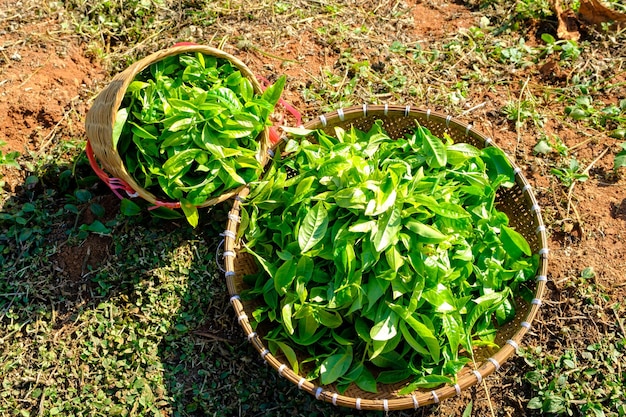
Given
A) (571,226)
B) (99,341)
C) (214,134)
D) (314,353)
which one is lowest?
(99,341)

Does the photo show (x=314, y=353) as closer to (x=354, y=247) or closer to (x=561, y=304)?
(x=354, y=247)

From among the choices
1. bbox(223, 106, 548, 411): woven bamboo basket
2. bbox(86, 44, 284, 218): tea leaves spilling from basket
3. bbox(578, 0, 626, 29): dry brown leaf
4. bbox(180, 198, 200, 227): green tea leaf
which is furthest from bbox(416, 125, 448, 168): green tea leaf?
bbox(578, 0, 626, 29): dry brown leaf

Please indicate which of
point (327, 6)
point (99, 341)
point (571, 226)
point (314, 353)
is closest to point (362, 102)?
point (327, 6)

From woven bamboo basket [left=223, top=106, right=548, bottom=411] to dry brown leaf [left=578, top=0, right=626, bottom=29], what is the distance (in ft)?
3.81

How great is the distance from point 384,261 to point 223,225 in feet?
2.59

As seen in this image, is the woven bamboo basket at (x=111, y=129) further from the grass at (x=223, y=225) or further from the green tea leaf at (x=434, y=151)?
the green tea leaf at (x=434, y=151)

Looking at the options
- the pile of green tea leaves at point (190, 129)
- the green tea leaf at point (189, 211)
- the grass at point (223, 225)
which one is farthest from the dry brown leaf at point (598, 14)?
the green tea leaf at point (189, 211)

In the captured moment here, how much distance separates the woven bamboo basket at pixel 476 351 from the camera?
1889mm

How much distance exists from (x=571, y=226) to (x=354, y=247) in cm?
101

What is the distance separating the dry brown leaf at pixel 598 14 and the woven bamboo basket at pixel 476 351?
1.16m

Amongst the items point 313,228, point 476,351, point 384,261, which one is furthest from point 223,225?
point 476,351

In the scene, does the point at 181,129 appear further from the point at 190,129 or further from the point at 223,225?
the point at 223,225

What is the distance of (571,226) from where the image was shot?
8.00 ft

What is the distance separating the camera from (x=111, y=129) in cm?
202
